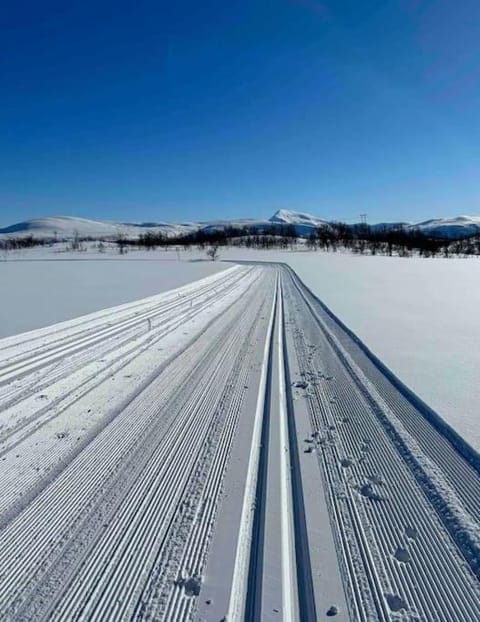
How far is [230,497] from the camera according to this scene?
2.60 meters

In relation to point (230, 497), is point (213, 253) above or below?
above

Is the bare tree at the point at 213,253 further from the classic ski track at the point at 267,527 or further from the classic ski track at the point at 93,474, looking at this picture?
the classic ski track at the point at 267,527

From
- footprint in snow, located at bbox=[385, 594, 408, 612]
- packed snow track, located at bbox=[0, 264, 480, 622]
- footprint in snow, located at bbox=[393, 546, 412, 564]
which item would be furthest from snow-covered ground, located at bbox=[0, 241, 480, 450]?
footprint in snow, located at bbox=[385, 594, 408, 612]

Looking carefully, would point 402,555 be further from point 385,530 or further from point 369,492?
point 369,492

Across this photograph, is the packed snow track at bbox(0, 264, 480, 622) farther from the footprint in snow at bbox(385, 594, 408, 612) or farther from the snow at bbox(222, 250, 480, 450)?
the snow at bbox(222, 250, 480, 450)

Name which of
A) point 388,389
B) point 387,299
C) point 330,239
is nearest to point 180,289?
point 387,299

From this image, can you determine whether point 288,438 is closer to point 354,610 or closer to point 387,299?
point 354,610

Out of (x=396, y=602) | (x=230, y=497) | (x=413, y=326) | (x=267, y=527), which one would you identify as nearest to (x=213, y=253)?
(x=413, y=326)

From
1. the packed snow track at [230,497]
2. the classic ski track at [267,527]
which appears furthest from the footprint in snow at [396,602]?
the classic ski track at [267,527]

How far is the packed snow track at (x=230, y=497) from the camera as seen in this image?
1903 millimetres

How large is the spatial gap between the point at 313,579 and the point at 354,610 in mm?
240

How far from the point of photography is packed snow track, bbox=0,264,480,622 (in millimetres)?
1903

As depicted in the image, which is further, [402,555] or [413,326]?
[413,326]

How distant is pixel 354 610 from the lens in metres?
1.82
